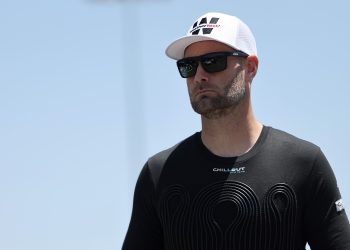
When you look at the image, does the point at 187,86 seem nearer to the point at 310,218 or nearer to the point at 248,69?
the point at 248,69

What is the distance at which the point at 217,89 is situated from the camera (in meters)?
5.70

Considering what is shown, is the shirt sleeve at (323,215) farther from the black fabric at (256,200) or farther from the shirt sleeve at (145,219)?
the shirt sleeve at (145,219)

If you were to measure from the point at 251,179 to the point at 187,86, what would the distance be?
27.8 inches

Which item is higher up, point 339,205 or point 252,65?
point 252,65

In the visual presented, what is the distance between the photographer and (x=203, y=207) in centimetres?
567

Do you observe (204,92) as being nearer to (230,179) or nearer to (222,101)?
(222,101)

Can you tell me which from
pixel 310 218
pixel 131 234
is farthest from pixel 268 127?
pixel 131 234

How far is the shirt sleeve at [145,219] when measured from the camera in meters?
5.91

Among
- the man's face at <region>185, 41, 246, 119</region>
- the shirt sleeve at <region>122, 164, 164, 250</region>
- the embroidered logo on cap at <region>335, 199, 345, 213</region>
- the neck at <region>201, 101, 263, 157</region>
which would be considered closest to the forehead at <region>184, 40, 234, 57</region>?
the man's face at <region>185, 41, 246, 119</region>

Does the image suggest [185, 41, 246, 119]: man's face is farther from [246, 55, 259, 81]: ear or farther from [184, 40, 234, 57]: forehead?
[246, 55, 259, 81]: ear

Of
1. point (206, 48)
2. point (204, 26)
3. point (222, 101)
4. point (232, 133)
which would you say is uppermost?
point (204, 26)

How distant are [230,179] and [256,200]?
0.67 feet

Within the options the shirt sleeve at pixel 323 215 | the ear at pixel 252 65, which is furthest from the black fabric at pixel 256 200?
the ear at pixel 252 65

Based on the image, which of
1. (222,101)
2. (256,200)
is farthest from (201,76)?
(256,200)
